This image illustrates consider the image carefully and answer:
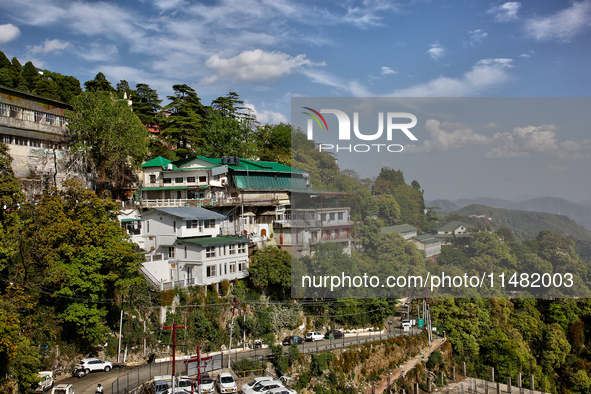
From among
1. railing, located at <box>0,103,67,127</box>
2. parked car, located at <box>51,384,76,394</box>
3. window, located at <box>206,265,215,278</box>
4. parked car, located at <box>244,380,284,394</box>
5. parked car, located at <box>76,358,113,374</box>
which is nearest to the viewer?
parked car, located at <box>51,384,76,394</box>

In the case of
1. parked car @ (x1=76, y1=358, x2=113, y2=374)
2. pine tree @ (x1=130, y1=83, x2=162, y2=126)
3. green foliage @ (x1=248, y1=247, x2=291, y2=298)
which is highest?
pine tree @ (x1=130, y1=83, x2=162, y2=126)

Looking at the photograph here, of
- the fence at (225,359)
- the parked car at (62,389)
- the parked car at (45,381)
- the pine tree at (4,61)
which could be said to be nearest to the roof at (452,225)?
the fence at (225,359)

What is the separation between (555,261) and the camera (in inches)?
Answer: 766

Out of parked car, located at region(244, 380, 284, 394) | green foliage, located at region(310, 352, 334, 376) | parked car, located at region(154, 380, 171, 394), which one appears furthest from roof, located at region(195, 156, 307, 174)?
parked car, located at region(154, 380, 171, 394)

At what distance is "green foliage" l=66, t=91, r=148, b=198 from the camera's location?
26953 millimetres

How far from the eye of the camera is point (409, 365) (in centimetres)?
2480

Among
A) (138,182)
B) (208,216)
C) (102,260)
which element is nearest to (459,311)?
(208,216)

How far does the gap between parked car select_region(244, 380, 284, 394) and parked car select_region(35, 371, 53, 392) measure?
754 centimetres

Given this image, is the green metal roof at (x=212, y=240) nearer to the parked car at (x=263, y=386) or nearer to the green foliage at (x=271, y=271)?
the green foliage at (x=271, y=271)

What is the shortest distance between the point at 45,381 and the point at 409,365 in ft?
62.1

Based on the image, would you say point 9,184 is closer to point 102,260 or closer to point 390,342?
point 102,260

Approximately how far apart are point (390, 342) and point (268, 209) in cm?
1212

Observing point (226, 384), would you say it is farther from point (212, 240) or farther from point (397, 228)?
point (397, 228)

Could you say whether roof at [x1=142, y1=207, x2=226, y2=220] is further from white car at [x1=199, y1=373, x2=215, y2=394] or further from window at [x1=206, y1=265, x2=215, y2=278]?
white car at [x1=199, y1=373, x2=215, y2=394]
